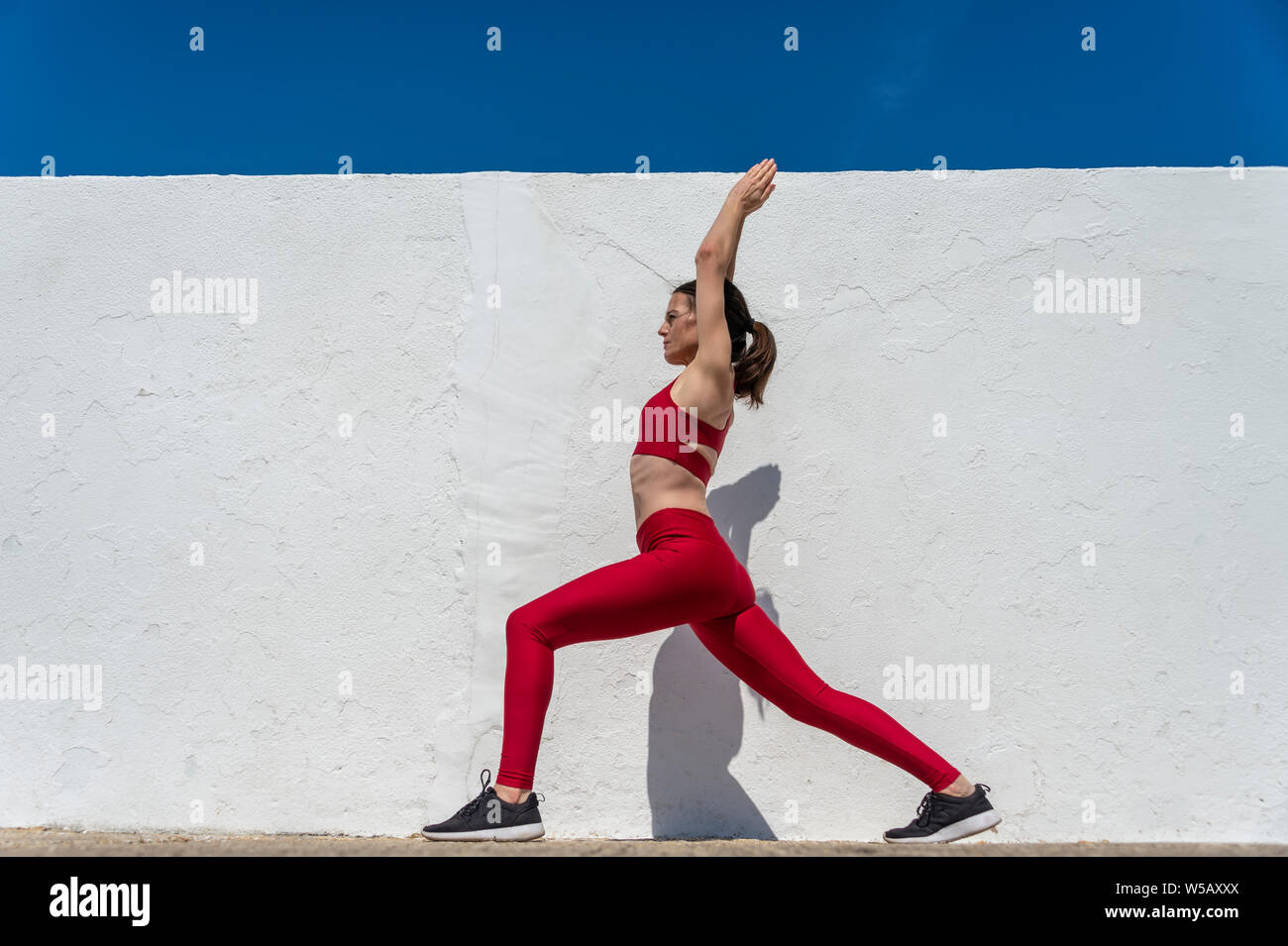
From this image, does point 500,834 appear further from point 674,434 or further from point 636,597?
point 674,434

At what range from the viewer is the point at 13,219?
323 centimetres

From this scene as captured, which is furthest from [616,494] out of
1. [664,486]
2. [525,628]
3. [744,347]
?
[525,628]

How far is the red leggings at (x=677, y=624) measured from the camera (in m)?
2.32

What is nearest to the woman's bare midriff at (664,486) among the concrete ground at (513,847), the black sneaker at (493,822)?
the black sneaker at (493,822)

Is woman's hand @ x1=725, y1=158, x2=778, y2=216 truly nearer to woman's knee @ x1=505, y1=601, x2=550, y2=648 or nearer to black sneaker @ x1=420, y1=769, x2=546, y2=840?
woman's knee @ x1=505, y1=601, x2=550, y2=648

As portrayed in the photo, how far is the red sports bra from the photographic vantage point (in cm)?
252

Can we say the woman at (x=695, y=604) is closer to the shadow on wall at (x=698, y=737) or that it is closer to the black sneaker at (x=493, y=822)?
the black sneaker at (x=493, y=822)

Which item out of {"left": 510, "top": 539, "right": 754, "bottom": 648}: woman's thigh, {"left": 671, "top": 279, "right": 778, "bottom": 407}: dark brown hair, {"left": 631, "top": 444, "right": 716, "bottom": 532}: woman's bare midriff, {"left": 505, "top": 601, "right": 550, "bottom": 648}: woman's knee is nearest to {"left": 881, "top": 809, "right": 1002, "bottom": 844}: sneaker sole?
{"left": 510, "top": 539, "right": 754, "bottom": 648}: woman's thigh

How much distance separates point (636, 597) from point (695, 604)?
17 centimetres

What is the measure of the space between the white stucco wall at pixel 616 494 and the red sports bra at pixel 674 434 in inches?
20.4

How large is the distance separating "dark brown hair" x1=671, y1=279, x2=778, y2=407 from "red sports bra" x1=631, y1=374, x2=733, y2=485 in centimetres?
22

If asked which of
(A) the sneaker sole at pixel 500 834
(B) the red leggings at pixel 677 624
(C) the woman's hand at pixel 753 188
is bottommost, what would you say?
(A) the sneaker sole at pixel 500 834

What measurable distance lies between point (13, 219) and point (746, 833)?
3.31 meters

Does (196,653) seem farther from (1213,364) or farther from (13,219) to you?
(1213,364)
